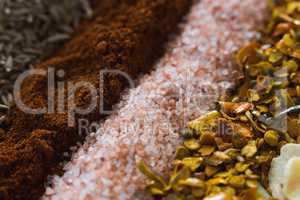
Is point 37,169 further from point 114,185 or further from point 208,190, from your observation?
point 208,190

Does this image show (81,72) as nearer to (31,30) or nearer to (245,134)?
(31,30)

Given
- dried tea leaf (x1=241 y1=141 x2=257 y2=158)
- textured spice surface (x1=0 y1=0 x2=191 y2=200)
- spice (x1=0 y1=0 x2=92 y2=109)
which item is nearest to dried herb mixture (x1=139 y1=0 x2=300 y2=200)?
dried tea leaf (x1=241 y1=141 x2=257 y2=158)

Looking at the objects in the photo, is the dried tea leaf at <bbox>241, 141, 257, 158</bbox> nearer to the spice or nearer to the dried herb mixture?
the dried herb mixture

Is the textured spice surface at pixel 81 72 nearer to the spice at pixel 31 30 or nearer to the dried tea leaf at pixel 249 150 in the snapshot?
the spice at pixel 31 30

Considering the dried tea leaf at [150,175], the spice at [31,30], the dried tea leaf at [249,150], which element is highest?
the spice at [31,30]

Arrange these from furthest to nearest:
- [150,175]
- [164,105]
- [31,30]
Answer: [31,30]
[164,105]
[150,175]

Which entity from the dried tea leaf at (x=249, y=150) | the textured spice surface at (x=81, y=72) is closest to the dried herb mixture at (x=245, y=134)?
the dried tea leaf at (x=249, y=150)

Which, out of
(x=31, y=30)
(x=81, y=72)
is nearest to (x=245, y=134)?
(x=81, y=72)
